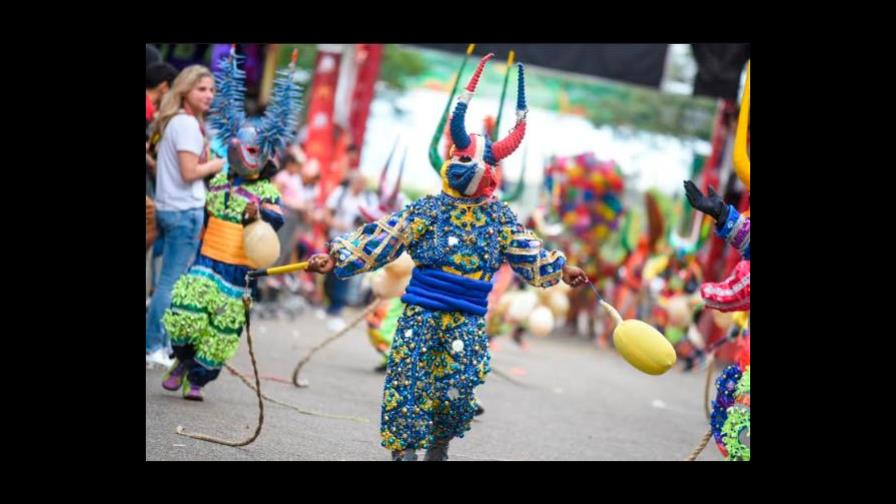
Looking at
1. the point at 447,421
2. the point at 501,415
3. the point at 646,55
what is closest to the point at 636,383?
the point at 646,55

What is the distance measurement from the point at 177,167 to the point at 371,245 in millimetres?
2630

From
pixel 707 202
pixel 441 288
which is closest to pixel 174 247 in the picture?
pixel 441 288

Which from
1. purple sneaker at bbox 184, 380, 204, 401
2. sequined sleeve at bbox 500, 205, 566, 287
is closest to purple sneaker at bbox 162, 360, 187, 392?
purple sneaker at bbox 184, 380, 204, 401

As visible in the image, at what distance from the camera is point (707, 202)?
5.77 m

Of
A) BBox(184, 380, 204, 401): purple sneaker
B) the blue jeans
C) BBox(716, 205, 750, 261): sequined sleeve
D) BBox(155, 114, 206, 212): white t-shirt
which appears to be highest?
BBox(716, 205, 750, 261): sequined sleeve

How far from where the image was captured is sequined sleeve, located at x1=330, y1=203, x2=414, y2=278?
5707mm

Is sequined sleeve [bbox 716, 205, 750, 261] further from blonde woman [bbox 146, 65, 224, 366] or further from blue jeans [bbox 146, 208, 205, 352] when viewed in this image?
blue jeans [bbox 146, 208, 205, 352]

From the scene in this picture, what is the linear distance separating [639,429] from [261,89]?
9218mm

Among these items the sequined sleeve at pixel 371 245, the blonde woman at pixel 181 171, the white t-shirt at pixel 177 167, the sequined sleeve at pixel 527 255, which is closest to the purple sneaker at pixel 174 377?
the blonde woman at pixel 181 171

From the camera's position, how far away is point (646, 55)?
47.4 ft

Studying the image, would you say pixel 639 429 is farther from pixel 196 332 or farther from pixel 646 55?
pixel 646 55

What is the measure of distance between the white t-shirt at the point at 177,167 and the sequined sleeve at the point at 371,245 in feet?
7.80

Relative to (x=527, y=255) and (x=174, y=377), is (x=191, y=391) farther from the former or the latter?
(x=527, y=255)

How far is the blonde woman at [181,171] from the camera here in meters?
7.84
